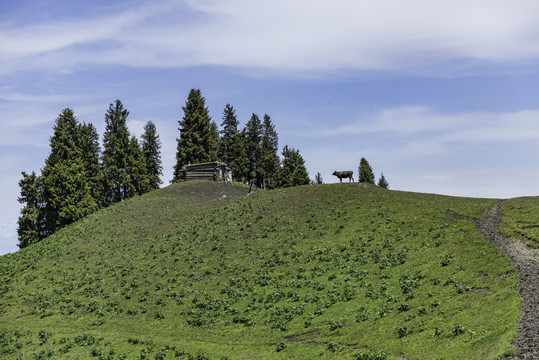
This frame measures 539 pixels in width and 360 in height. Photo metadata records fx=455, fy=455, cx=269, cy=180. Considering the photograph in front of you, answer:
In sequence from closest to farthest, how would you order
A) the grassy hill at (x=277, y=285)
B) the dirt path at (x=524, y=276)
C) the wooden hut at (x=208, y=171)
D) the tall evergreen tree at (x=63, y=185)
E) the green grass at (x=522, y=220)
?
the dirt path at (x=524, y=276) < the grassy hill at (x=277, y=285) < the green grass at (x=522, y=220) < the tall evergreen tree at (x=63, y=185) < the wooden hut at (x=208, y=171)

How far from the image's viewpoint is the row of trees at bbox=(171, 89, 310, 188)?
375 feet

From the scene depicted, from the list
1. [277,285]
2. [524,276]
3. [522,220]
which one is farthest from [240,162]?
[524,276]

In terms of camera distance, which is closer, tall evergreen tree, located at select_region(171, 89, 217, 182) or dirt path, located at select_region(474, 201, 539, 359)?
dirt path, located at select_region(474, 201, 539, 359)

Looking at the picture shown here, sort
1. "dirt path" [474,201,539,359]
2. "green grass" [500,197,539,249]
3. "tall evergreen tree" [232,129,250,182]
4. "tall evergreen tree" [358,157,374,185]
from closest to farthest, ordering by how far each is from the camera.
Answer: "dirt path" [474,201,539,359] → "green grass" [500,197,539,249] → "tall evergreen tree" [232,129,250,182] → "tall evergreen tree" [358,157,374,185]

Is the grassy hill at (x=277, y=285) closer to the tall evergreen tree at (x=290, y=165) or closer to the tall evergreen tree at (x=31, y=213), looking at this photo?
the tall evergreen tree at (x=31, y=213)

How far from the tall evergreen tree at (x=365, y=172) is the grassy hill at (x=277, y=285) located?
67.5 metres

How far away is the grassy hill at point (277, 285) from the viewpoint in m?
26.3

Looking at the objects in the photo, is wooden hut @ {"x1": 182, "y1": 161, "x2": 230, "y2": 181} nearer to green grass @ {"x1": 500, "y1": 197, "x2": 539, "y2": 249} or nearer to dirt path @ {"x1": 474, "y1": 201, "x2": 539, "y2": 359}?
green grass @ {"x1": 500, "y1": 197, "x2": 539, "y2": 249}

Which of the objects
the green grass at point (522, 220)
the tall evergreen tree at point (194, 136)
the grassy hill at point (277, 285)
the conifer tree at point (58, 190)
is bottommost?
the grassy hill at point (277, 285)

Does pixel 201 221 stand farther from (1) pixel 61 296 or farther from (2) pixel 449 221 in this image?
(2) pixel 449 221

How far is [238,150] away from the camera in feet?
398

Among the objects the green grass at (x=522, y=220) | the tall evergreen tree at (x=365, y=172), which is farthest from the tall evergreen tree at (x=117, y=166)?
the green grass at (x=522, y=220)

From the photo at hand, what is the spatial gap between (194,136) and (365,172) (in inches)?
2045

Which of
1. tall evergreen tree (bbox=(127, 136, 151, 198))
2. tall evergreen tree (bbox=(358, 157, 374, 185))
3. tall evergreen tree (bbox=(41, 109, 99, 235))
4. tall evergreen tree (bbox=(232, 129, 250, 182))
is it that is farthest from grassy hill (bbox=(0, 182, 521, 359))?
tall evergreen tree (bbox=(358, 157, 374, 185))
